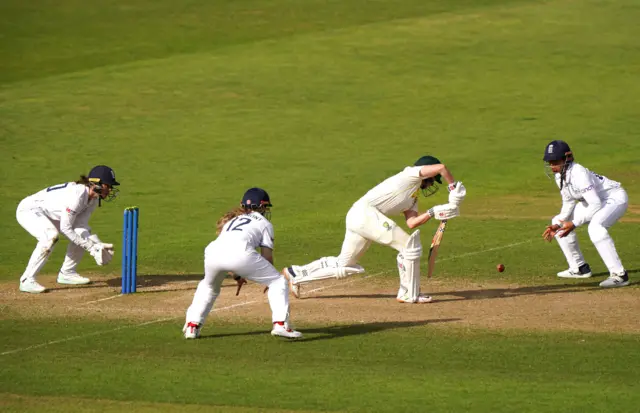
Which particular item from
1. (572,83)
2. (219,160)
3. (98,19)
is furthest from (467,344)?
(98,19)

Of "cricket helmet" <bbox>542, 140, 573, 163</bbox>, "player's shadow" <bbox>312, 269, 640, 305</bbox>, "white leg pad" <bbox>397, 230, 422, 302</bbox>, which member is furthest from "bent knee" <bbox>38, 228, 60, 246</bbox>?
"cricket helmet" <bbox>542, 140, 573, 163</bbox>

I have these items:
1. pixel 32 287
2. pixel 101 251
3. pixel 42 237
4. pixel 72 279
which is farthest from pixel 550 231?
pixel 32 287

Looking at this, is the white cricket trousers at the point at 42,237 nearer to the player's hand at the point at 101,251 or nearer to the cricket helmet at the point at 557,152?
the player's hand at the point at 101,251

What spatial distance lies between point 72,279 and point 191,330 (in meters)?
4.27

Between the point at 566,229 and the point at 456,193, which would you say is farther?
the point at 566,229

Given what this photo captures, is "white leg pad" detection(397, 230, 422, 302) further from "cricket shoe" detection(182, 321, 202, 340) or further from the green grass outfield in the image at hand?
"cricket shoe" detection(182, 321, 202, 340)

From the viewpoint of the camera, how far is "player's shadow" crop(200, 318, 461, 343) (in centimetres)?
1357

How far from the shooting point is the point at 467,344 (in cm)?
1312

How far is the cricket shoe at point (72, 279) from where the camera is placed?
17.1m

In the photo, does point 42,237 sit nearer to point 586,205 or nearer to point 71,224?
point 71,224

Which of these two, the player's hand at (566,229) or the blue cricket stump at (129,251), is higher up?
the player's hand at (566,229)

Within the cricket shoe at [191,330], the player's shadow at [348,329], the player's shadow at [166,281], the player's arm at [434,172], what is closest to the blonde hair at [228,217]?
the cricket shoe at [191,330]

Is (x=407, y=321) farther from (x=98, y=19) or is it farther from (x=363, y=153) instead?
(x=98, y=19)

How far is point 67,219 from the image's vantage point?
642 inches
